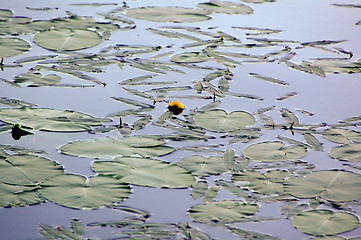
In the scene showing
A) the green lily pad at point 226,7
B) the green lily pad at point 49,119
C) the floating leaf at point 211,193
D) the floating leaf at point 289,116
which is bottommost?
the green lily pad at point 49,119

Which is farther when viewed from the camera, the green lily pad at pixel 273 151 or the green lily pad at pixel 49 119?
the green lily pad at pixel 49 119

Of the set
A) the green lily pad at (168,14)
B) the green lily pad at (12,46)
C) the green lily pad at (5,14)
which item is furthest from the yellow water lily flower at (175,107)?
the green lily pad at (5,14)

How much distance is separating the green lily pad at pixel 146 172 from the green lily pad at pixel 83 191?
52 millimetres

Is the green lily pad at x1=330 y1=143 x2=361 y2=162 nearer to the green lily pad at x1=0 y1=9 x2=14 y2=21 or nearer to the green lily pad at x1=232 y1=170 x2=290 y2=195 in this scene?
the green lily pad at x1=232 y1=170 x2=290 y2=195

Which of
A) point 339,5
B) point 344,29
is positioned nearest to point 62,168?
point 344,29

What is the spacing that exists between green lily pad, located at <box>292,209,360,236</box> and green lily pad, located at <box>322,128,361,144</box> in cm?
65

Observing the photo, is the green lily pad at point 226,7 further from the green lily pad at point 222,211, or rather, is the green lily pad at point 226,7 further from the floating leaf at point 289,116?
the green lily pad at point 222,211

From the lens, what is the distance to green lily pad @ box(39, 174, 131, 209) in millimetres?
2055

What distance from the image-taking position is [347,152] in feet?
8.28

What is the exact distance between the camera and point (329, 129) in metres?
2.75

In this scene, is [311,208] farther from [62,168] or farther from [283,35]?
[283,35]

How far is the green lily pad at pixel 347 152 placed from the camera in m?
2.48

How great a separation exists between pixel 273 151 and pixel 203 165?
345 millimetres

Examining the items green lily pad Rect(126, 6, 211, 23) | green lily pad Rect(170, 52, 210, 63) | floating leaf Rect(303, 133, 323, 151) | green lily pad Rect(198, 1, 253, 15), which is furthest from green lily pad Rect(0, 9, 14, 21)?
floating leaf Rect(303, 133, 323, 151)
